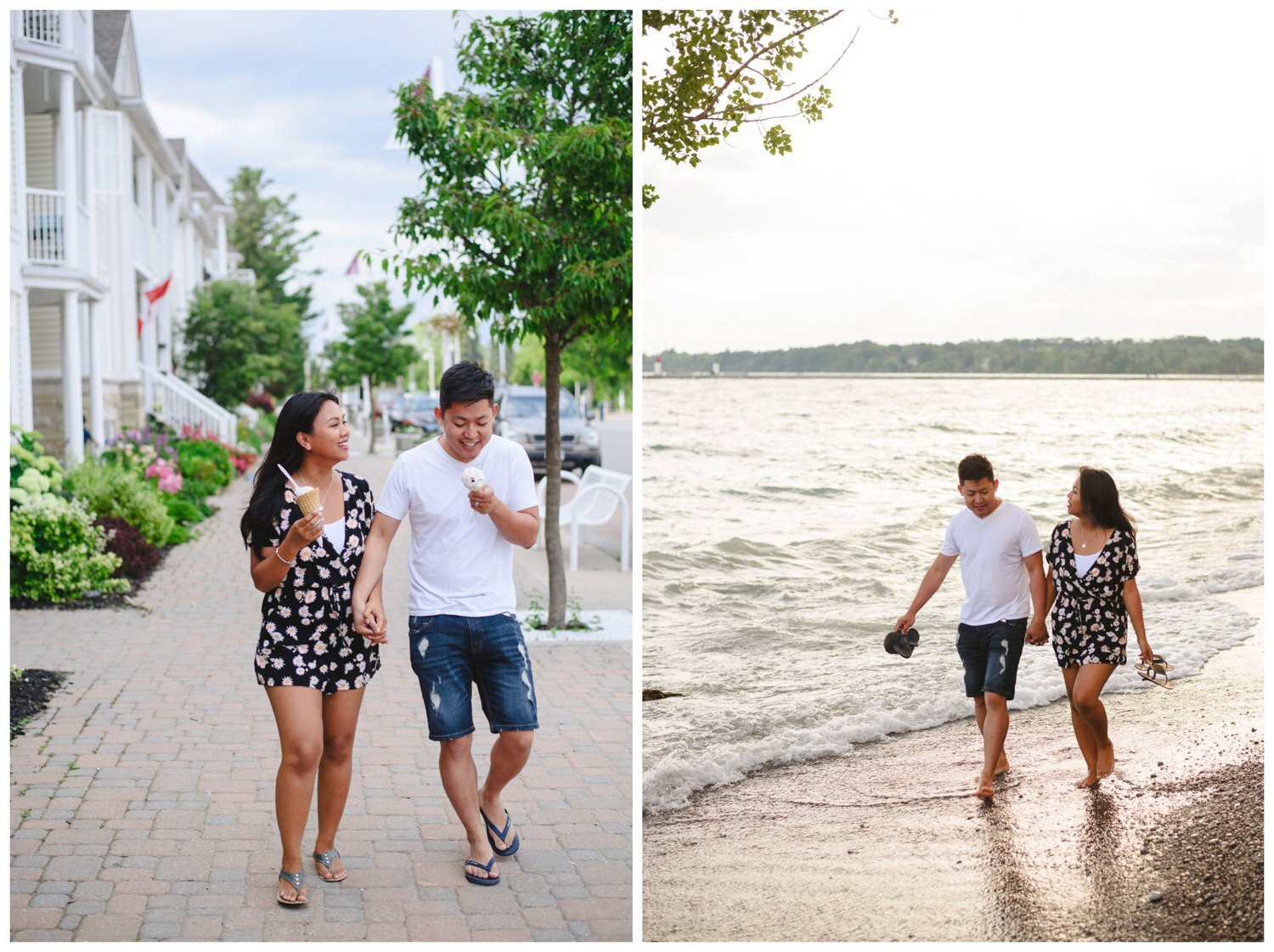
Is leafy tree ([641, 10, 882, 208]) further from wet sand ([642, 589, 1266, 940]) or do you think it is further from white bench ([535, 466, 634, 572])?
white bench ([535, 466, 634, 572])

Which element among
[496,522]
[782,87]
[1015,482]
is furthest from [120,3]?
[1015,482]

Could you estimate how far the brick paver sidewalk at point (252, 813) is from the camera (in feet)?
13.1

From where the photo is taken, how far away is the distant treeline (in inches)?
209

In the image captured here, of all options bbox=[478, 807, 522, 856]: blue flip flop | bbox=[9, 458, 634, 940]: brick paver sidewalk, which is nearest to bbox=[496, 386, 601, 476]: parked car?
bbox=[9, 458, 634, 940]: brick paver sidewalk

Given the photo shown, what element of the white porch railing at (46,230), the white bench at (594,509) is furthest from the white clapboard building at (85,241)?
the white bench at (594,509)

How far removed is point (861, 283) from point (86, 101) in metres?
15.2

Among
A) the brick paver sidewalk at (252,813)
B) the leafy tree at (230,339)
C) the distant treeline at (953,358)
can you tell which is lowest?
the brick paver sidewalk at (252,813)

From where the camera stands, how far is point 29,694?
6.72 meters

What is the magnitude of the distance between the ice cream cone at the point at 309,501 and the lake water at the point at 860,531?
194 centimetres

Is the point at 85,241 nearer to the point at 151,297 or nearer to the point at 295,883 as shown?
the point at 151,297

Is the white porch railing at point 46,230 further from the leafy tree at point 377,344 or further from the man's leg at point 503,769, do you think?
the leafy tree at point 377,344

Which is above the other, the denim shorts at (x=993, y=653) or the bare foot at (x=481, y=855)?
the denim shorts at (x=993, y=653)

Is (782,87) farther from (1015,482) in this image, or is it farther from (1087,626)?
(1015,482)

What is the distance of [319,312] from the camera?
187 feet
